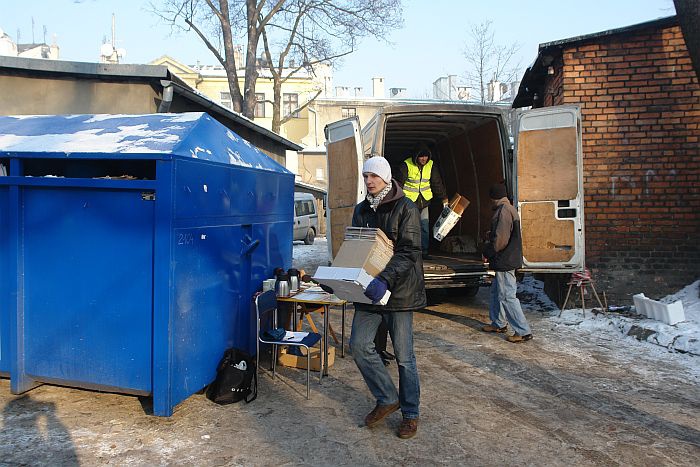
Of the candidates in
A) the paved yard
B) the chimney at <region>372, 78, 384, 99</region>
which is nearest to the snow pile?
the paved yard

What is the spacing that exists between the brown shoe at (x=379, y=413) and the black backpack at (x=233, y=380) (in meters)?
1.08

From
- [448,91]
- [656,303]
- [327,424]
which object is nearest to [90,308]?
[327,424]

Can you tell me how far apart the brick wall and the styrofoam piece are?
0.66m

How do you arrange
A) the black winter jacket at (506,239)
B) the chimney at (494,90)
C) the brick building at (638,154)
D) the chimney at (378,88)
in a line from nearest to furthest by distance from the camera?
the black winter jacket at (506,239) → the brick building at (638,154) → the chimney at (494,90) → the chimney at (378,88)

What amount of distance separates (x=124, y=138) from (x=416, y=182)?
4898 mm

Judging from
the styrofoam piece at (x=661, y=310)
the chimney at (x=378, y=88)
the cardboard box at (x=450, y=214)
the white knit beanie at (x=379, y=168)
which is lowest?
the styrofoam piece at (x=661, y=310)

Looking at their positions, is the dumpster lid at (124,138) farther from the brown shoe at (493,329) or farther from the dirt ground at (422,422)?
the brown shoe at (493,329)

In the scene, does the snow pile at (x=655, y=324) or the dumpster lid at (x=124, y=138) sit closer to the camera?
the dumpster lid at (x=124, y=138)

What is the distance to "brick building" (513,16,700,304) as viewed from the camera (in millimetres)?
7715

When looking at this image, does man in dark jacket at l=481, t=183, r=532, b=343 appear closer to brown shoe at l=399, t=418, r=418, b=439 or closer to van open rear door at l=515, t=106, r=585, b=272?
van open rear door at l=515, t=106, r=585, b=272

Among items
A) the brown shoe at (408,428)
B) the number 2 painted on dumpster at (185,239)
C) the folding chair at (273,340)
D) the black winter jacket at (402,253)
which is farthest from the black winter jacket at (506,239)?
the number 2 painted on dumpster at (185,239)

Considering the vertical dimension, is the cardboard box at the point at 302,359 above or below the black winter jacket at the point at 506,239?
below

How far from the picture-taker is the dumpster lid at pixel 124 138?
423 cm

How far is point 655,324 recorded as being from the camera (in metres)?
6.63
